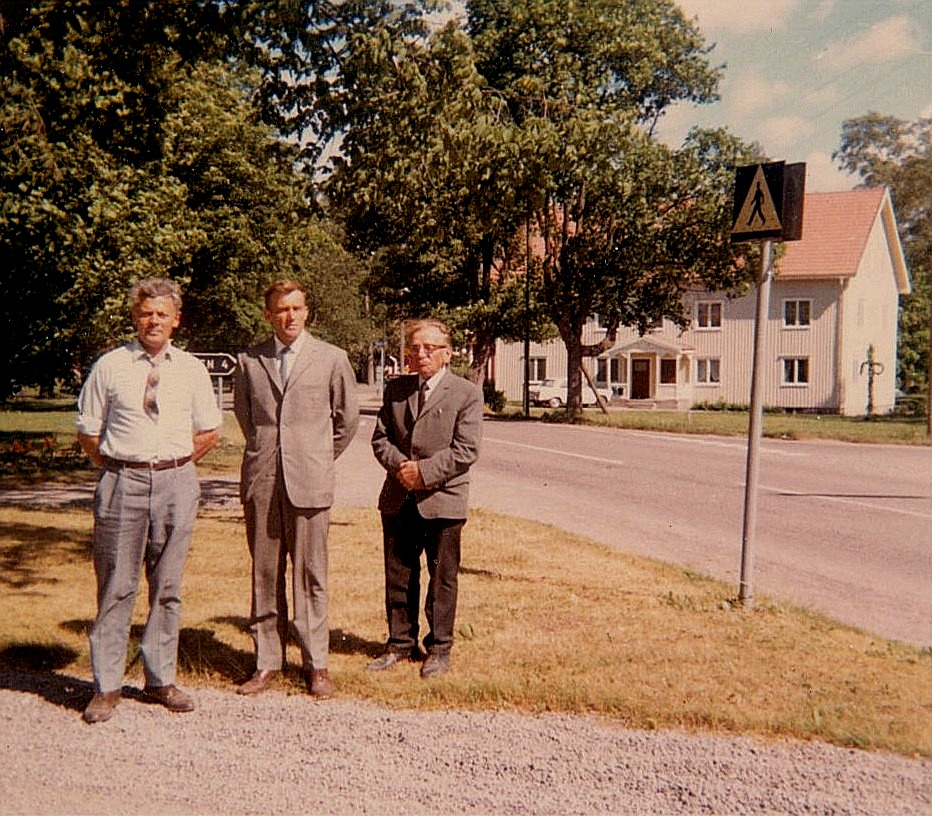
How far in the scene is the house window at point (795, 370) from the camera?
4894cm

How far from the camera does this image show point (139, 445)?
4641 mm

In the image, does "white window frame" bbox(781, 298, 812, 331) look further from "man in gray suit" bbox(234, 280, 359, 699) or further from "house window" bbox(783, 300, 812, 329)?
"man in gray suit" bbox(234, 280, 359, 699)

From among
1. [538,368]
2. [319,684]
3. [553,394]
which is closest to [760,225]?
[319,684]

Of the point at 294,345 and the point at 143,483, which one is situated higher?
the point at 294,345

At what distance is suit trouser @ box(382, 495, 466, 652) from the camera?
5.30 metres

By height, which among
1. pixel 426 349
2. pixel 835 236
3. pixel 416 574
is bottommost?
pixel 416 574

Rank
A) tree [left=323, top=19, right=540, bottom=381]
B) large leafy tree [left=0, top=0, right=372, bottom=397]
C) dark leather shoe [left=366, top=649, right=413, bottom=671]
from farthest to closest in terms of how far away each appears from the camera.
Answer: tree [left=323, top=19, right=540, bottom=381] < large leafy tree [left=0, top=0, right=372, bottom=397] < dark leather shoe [left=366, top=649, right=413, bottom=671]

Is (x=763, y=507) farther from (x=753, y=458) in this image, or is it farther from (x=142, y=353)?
(x=142, y=353)

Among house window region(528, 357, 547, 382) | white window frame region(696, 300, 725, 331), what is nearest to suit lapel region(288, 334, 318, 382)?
white window frame region(696, 300, 725, 331)

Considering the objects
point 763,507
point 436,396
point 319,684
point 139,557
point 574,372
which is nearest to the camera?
point 139,557

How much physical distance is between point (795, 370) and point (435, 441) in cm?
4687

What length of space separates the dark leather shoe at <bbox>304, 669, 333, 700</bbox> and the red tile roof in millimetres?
45661

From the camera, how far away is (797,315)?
4938 cm

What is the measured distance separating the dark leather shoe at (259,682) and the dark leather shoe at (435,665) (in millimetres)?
760
